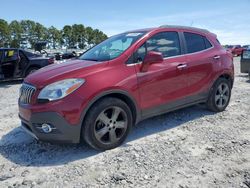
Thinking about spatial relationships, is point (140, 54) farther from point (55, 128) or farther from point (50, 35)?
point (50, 35)

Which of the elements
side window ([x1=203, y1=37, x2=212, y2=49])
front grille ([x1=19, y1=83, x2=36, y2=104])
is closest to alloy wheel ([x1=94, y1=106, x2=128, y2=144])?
front grille ([x1=19, y1=83, x2=36, y2=104])

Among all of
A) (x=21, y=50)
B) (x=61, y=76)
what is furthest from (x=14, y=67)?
(x=61, y=76)

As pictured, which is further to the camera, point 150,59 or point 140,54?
point 140,54

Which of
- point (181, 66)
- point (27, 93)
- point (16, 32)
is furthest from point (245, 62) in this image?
point (16, 32)

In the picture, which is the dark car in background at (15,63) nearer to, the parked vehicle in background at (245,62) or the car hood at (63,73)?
the car hood at (63,73)

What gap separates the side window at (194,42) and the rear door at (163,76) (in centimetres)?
27

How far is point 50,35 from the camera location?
75.8 meters

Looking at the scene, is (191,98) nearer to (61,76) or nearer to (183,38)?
(183,38)

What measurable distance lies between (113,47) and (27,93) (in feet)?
5.40

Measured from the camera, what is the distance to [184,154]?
12.5 feet

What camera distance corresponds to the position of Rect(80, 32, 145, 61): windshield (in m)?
4.28

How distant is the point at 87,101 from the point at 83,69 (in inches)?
19.7

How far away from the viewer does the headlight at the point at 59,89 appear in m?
3.56

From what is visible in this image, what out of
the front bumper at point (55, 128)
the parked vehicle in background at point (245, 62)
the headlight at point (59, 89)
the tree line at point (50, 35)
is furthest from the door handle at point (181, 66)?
the tree line at point (50, 35)
